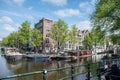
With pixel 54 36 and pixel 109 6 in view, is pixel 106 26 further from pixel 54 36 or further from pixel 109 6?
pixel 54 36

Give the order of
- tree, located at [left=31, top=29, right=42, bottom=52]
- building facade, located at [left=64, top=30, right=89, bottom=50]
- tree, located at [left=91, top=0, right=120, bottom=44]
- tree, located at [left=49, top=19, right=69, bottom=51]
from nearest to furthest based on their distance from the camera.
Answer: tree, located at [left=91, top=0, right=120, bottom=44]
tree, located at [left=49, top=19, right=69, bottom=51]
tree, located at [left=31, top=29, right=42, bottom=52]
building facade, located at [left=64, top=30, right=89, bottom=50]

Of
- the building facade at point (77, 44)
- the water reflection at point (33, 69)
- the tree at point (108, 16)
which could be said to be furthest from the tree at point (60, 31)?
the tree at point (108, 16)

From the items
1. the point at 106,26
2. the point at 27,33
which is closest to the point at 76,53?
the point at 27,33

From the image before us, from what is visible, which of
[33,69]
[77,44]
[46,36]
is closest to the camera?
[33,69]

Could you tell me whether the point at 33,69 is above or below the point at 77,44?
below

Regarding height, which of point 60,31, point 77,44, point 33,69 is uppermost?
point 60,31

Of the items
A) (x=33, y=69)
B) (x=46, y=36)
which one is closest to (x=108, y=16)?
(x=33, y=69)

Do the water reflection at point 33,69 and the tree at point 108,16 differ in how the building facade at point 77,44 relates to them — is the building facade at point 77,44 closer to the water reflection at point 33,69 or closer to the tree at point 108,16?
the water reflection at point 33,69

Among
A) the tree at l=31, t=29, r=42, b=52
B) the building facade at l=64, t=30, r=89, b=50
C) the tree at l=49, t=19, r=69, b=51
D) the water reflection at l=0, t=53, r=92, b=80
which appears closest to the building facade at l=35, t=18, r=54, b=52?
the building facade at l=64, t=30, r=89, b=50

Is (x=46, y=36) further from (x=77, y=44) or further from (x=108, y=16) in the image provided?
(x=108, y=16)

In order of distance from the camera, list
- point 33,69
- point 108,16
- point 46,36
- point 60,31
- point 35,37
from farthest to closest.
Result: 1. point 46,36
2. point 35,37
3. point 60,31
4. point 33,69
5. point 108,16

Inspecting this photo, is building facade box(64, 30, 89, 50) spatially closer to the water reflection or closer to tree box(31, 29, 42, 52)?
tree box(31, 29, 42, 52)

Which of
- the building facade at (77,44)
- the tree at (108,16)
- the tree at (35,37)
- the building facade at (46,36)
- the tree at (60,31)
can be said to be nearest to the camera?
the tree at (108,16)

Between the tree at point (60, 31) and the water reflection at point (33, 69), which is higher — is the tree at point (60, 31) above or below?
above
